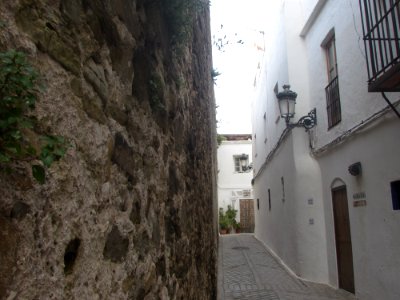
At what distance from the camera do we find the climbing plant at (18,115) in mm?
936

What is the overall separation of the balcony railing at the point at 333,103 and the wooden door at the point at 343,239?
1.13 m

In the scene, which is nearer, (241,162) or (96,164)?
(96,164)

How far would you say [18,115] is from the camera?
97 cm

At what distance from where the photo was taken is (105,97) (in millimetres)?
1585

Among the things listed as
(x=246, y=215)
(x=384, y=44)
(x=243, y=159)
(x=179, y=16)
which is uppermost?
(x=243, y=159)

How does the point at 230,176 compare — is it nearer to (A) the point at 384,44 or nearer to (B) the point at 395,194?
(B) the point at 395,194

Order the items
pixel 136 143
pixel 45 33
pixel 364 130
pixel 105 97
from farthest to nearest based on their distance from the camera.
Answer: pixel 364 130
pixel 136 143
pixel 105 97
pixel 45 33

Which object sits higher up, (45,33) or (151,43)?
(151,43)

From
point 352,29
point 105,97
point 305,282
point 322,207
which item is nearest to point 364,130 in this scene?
point 352,29

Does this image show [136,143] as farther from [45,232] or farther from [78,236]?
[45,232]

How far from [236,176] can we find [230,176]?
1.17ft

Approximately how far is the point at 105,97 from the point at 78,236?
21.8 inches

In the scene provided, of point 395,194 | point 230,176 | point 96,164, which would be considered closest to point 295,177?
point 395,194

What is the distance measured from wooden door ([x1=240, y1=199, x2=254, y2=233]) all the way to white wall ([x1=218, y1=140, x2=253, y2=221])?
0.24 meters
